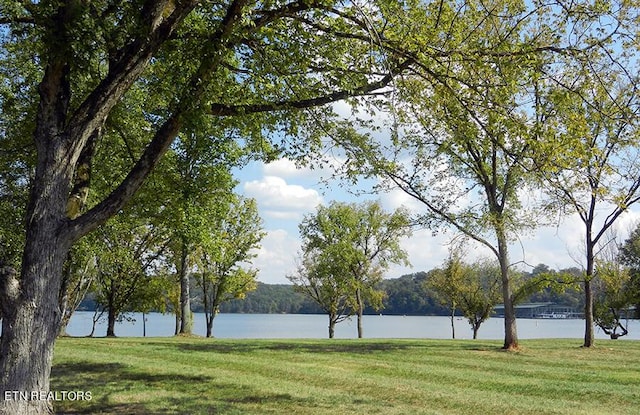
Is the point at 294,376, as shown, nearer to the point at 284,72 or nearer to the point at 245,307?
the point at 284,72

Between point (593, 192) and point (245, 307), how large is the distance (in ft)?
448

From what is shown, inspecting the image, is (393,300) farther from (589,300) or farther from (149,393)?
(149,393)

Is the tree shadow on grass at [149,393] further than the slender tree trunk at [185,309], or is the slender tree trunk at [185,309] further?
the slender tree trunk at [185,309]

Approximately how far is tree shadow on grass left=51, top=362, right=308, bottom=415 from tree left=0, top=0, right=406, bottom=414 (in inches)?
102

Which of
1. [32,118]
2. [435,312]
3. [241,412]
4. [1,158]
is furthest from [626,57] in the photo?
[435,312]

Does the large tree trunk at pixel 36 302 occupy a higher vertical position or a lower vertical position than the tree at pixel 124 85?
lower

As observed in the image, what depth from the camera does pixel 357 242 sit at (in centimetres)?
4522

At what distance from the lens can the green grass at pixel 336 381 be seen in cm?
919

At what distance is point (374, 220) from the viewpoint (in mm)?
44750

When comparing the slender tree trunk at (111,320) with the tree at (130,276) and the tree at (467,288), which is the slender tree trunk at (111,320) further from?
the tree at (467,288)

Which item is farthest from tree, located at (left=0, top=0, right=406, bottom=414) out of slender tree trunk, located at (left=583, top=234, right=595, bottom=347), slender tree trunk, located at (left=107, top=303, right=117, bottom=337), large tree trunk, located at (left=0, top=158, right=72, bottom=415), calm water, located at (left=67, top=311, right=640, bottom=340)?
calm water, located at (left=67, top=311, right=640, bottom=340)

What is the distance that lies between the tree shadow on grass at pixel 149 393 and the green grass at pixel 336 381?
0.02 meters

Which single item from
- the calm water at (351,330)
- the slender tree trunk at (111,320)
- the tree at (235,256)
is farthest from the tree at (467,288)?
the slender tree trunk at (111,320)

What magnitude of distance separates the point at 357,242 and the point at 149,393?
35847mm
